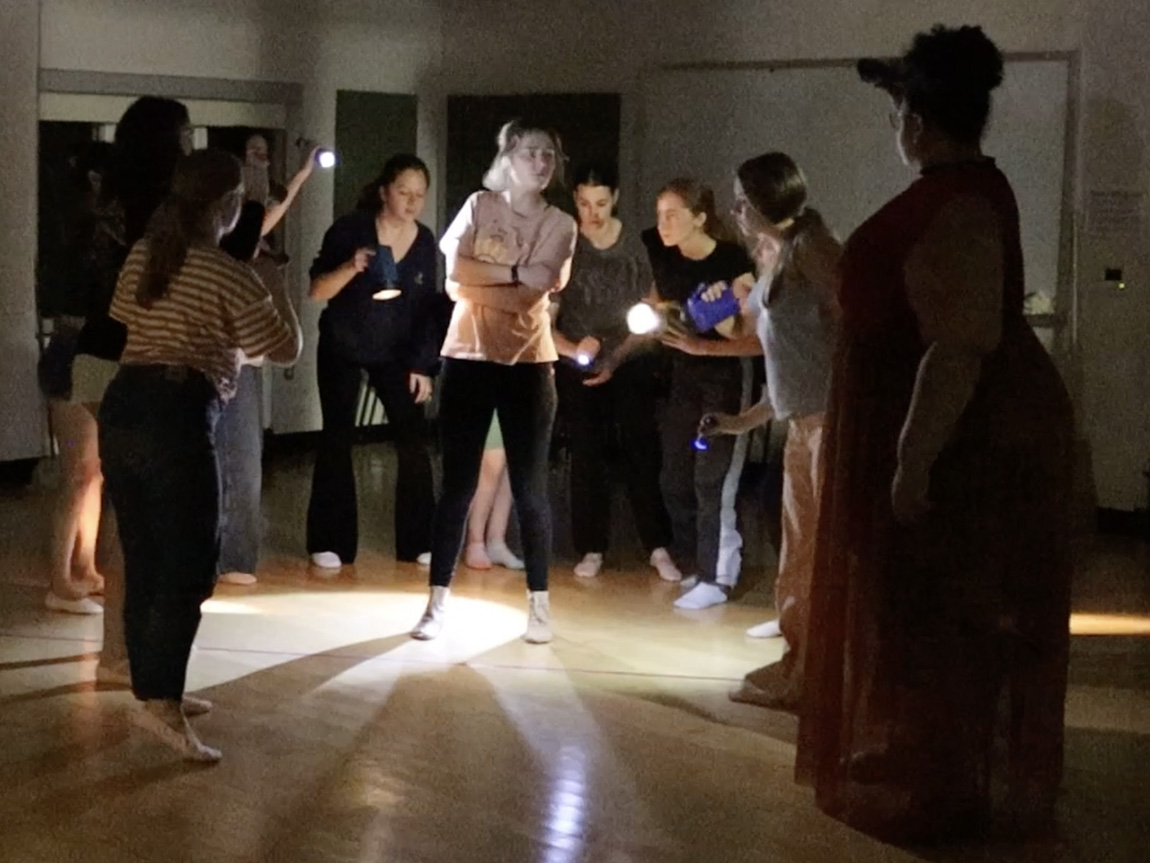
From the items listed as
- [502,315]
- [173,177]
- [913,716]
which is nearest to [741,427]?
[502,315]

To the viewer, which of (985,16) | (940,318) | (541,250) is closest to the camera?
(940,318)

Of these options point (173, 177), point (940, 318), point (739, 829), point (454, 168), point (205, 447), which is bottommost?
point (739, 829)

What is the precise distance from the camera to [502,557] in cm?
554

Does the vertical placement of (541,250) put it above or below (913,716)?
above

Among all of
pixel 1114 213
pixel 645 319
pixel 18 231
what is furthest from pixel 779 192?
pixel 18 231

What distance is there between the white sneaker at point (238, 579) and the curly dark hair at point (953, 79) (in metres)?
2.91

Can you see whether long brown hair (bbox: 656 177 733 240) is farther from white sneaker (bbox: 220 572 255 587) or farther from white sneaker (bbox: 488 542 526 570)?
white sneaker (bbox: 220 572 255 587)

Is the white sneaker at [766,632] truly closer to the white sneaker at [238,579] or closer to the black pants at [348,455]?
the black pants at [348,455]

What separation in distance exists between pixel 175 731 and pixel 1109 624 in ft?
9.40

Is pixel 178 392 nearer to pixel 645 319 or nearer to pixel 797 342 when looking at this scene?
pixel 797 342

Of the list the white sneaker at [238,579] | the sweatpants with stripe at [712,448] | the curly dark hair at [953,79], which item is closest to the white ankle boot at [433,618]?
the white sneaker at [238,579]

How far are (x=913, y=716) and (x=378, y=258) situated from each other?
2.81 meters

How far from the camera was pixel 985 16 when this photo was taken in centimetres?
659

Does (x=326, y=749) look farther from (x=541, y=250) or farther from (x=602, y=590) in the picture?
(x=602, y=590)
